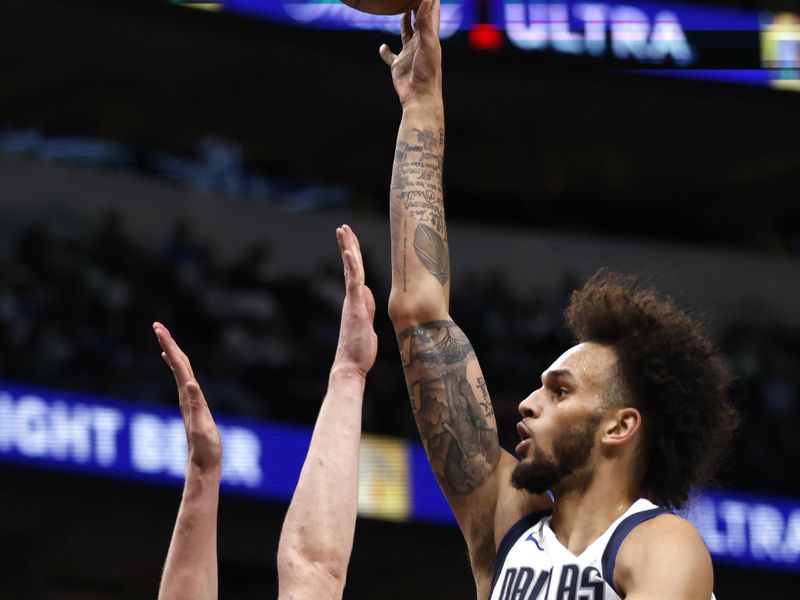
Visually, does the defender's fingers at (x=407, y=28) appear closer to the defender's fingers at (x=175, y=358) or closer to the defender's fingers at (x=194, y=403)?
the defender's fingers at (x=175, y=358)

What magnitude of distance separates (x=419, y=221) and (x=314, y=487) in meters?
1.14

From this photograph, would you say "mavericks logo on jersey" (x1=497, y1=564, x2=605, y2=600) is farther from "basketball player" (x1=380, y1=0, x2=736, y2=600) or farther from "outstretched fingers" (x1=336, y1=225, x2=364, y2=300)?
"outstretched fingers" (x1=336, y1=225, x2=364, y2=300)

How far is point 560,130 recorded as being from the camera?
15.8m

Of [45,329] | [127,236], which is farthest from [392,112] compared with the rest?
[45,329]

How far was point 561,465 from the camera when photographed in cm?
326

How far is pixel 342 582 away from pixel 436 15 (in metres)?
1.72

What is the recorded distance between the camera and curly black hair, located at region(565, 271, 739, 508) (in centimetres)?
335

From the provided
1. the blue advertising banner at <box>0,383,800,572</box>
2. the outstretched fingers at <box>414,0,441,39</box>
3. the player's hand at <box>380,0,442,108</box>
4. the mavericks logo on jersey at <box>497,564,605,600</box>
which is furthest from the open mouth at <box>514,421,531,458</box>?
the blue advertising banner at <box>0,383,800,572</box>

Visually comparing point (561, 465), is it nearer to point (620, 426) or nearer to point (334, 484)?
point (620, 426)

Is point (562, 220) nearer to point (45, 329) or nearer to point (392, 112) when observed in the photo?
point (392, 112)

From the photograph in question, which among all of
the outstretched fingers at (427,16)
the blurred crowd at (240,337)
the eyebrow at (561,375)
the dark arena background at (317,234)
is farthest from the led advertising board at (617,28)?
the eyebrow at (561,375)

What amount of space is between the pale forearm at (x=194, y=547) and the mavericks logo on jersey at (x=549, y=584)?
0.76 metres

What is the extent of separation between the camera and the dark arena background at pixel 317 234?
10180 mm

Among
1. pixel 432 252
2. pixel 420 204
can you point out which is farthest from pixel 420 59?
pixel 432 252
